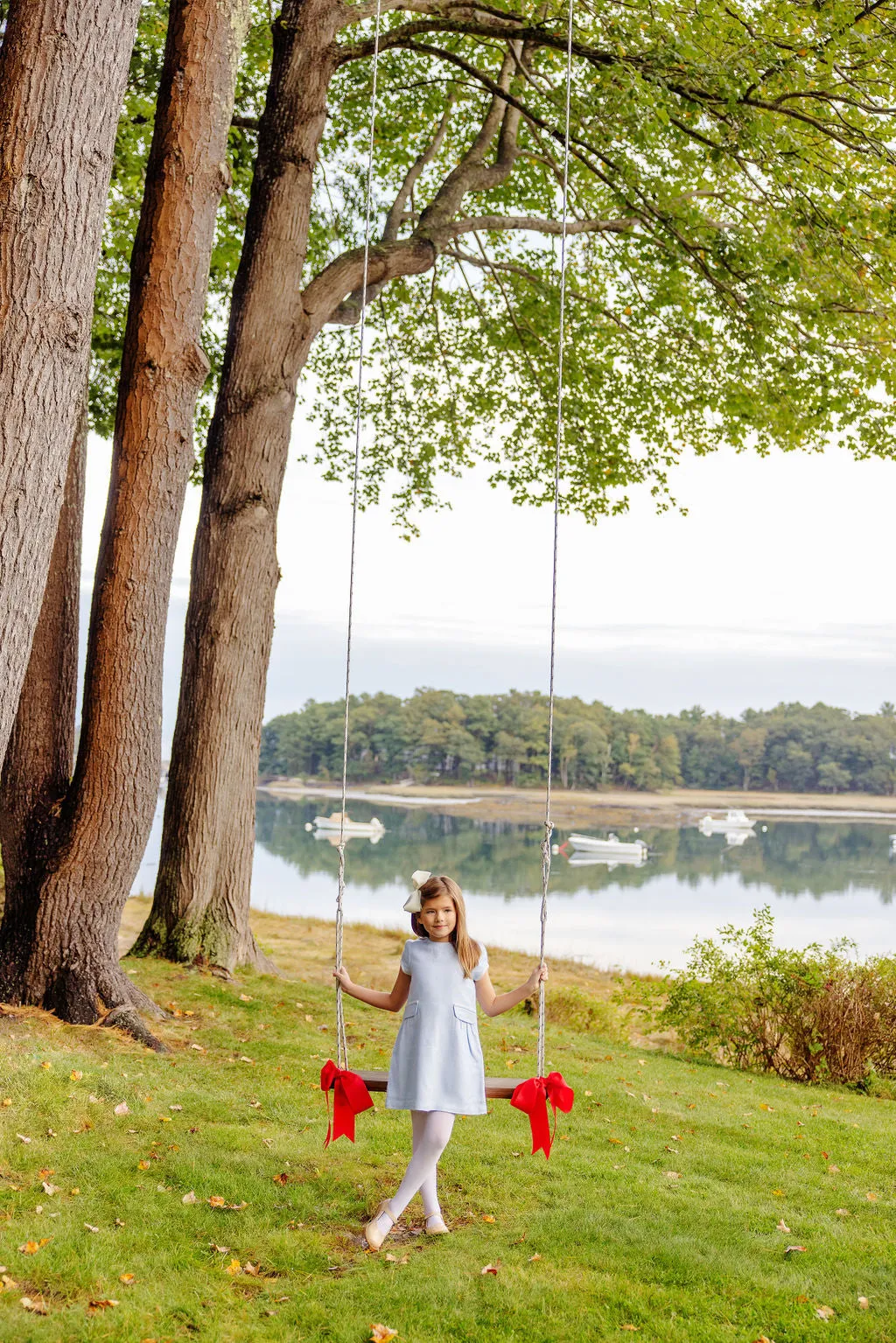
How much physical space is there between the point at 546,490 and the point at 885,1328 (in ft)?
33.4

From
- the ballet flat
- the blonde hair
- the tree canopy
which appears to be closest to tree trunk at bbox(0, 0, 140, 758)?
the blonde hair

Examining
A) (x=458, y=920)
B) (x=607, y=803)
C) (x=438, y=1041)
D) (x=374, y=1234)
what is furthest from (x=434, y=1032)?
(x=607, y=803)

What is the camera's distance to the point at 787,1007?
7.22 metres

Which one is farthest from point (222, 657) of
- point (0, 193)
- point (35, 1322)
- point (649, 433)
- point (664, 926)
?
point (664, 926)

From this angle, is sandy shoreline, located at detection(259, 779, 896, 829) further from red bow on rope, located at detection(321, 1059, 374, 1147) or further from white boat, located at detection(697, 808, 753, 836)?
red bow on rope, located at detection(321, 1059, 374, 1147)

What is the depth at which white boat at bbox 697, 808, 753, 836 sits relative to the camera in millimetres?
56469

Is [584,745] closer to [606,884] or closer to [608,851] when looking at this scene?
[608,851]

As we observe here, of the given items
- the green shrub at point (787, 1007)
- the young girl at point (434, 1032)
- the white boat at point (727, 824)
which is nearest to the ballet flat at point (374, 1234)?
the young girl at point (434, 1032)

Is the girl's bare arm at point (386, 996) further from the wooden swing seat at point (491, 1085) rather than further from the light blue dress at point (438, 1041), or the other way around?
the wooden swing seat at point (491, 1085)

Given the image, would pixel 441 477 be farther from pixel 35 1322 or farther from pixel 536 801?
pixel 536 801

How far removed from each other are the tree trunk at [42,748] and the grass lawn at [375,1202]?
1.85 feet

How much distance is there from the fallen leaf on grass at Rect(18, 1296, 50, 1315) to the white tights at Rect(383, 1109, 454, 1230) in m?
1.00

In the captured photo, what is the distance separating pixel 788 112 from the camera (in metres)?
7.65

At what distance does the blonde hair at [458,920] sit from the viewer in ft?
11.7
